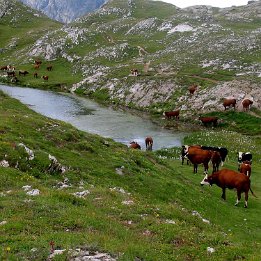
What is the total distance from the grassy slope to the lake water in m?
16.9

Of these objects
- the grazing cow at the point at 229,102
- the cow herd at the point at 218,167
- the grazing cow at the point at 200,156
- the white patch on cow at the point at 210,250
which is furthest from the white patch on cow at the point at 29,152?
the grazing cow at the point at 229,102

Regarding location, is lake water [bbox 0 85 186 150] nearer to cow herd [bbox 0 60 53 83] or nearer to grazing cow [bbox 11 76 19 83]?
grazing cow [bbox 11 76 19 83]

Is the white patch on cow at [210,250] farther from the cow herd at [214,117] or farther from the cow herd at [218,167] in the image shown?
the cow herd at [214,117]

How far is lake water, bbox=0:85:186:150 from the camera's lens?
55.3 meters

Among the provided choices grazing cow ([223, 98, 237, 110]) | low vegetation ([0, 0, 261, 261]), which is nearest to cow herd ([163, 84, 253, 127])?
grazing cow ([223, 98, 237, 110])

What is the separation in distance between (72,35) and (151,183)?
350 ft

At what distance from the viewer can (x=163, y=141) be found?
54000 millimetres

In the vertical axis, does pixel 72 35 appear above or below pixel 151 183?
above

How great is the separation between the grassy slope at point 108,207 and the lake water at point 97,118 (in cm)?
1687

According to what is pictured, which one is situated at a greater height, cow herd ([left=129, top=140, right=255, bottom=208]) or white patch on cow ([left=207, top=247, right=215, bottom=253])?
white patch on cow ([left=207, top=247, right=215, bottom=253])

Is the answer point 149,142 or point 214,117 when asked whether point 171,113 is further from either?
point 149,142

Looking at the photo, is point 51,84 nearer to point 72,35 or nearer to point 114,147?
point 72,35

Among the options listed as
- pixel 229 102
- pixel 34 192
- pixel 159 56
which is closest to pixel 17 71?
pixel 159 56

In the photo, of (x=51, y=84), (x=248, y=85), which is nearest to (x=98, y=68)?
(x=51, y=84)
